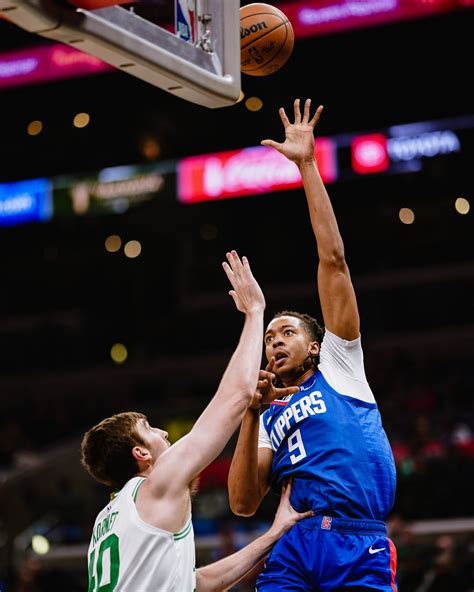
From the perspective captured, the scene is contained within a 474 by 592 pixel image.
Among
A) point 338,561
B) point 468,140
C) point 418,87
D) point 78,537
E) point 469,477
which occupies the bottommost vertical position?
point 78,537

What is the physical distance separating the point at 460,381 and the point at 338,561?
11.5 metres

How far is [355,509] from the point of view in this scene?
4.31 m

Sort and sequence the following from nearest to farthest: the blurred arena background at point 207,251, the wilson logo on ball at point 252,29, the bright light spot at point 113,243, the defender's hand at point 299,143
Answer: the defender's hand at point 299,143 → the wilson logo on ball at point 252,29 → the blurred arena background at point 207,251 → the bright light spot at point 113,243

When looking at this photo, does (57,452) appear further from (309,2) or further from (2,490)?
(309,2)

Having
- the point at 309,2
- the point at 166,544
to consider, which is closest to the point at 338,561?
the point at 166,544

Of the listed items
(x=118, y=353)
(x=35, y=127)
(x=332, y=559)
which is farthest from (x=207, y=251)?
(x=332, y=559)

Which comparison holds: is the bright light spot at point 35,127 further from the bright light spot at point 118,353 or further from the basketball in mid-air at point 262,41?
the basketball in mid-air at point 262,41

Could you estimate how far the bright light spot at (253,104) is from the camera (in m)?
16.5

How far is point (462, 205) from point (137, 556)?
545 inches

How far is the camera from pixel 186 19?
4.38 m

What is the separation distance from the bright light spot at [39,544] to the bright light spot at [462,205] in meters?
8.06

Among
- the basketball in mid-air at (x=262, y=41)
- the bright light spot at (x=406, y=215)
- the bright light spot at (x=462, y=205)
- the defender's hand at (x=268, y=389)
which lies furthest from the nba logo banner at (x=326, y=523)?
the bright light spot at (x=406, y=215)

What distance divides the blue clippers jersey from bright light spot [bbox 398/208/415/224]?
1289 centimetres

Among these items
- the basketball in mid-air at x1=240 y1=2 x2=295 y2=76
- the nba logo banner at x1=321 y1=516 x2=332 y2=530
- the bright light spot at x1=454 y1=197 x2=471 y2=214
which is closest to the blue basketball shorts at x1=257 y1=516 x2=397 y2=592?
the nba logo banner at x1=321 y1=516 x2=332 y2=530
